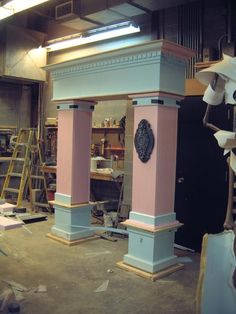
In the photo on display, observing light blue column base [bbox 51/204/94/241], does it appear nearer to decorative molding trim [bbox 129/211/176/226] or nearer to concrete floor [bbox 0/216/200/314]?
concrete floor [bbox 0/216/200/314]

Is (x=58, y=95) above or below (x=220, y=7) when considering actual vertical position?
below

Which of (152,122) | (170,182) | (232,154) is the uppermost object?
(152,122)

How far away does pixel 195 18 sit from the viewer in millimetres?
4973

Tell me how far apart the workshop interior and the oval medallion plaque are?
0.01 metres

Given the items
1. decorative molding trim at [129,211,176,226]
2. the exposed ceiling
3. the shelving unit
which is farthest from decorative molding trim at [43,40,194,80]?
the shelving unit

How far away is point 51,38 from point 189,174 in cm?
450

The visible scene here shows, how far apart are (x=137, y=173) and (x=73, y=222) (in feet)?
4.65

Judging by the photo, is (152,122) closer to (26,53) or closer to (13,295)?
(13,295)

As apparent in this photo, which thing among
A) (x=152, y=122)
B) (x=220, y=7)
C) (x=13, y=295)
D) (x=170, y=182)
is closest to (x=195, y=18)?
(x=220, y=7)

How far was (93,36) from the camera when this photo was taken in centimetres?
629

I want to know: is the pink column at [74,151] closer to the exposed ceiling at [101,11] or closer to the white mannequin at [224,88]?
the exposed ceiling at [101,11]

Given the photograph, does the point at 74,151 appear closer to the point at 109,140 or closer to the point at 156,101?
the point at 156,101

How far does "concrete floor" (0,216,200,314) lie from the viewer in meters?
3.11

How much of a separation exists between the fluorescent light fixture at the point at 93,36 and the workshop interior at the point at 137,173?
0.08 feet
